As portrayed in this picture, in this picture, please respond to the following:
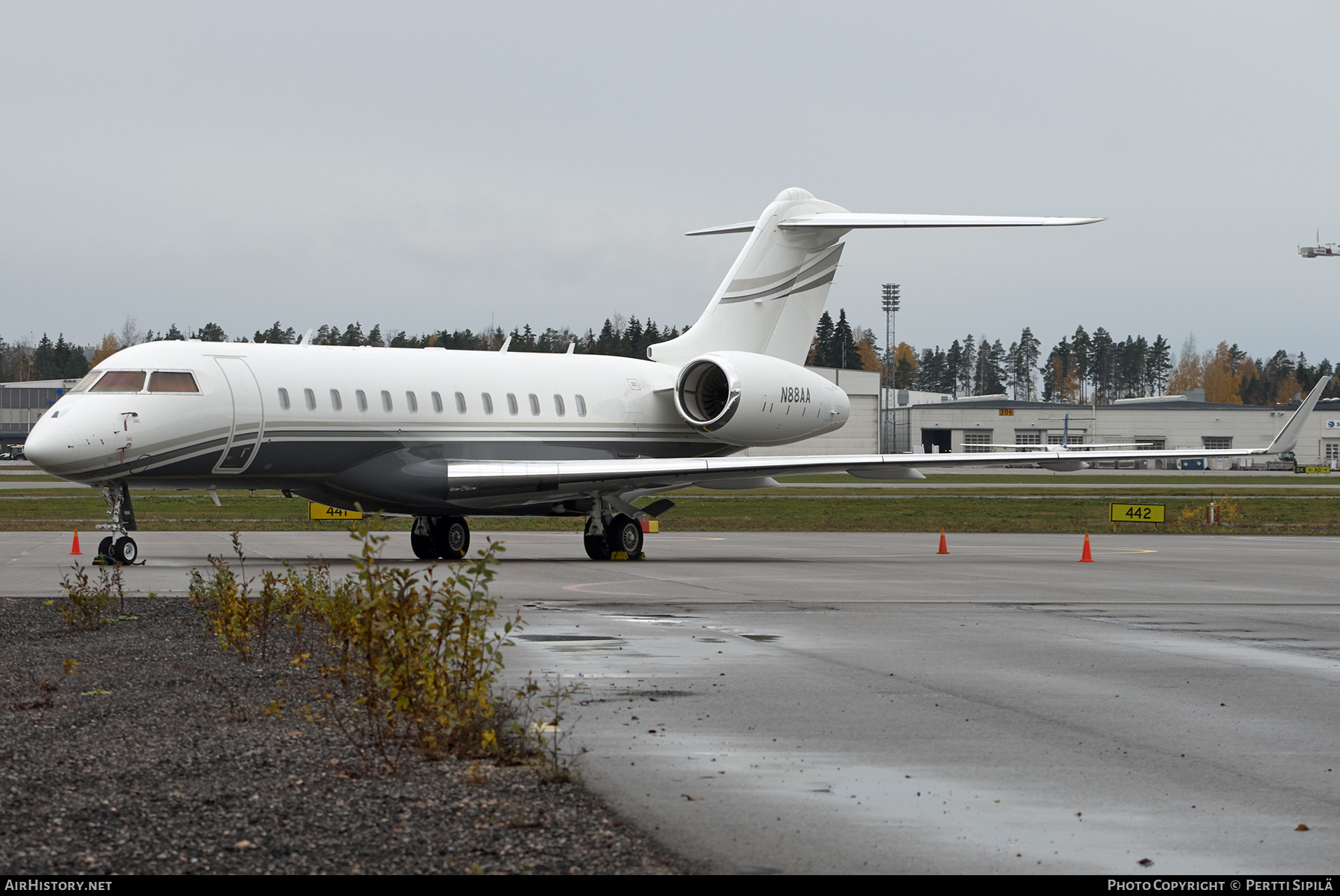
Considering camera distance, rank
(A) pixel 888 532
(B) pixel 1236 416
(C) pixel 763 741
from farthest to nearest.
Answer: (B) pixel 1236 416 < (A) pixel 888 532 < (C) pixel 763 741

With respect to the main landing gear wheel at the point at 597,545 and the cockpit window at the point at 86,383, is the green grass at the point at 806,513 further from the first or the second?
the cockpit window at the point at 86,383

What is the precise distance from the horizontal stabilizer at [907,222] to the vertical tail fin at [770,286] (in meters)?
0.18

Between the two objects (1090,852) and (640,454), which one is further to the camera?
(640,454)

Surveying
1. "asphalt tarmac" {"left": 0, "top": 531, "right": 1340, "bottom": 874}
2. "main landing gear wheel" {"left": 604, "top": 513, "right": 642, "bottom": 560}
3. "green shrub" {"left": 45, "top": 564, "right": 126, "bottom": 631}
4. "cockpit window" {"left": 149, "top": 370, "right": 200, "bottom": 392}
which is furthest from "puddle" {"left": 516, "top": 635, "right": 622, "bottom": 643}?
"main landing gear wheel" {"left": 604, "top": 513, "right": 642, "bottom": 560}

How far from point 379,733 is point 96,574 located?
46.9 ft

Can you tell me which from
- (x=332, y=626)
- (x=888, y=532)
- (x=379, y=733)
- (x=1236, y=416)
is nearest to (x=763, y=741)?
(x=379, y=733)

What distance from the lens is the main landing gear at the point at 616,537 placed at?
2545 cm

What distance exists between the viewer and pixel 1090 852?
5871mm

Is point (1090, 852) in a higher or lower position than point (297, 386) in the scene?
lower

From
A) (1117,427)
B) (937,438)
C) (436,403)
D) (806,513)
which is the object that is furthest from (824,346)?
(436,403)

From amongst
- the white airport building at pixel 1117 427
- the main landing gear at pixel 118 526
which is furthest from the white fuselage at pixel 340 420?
the white airport building at pixel 1117 427

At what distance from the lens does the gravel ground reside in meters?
5.54

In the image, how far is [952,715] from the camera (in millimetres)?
9203

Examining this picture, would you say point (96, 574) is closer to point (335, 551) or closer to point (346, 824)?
point (335, 551)
